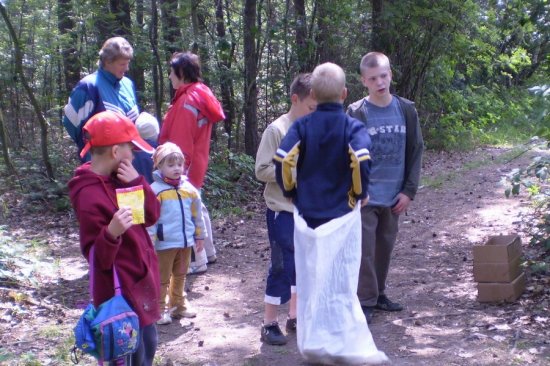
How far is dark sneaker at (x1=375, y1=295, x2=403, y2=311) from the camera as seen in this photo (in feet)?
19.1

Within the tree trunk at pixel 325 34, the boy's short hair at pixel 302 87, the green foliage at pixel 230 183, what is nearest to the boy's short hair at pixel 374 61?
the boy's short hair at pixel 302 87

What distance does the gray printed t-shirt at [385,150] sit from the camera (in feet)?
17.9

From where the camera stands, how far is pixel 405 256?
7816mm

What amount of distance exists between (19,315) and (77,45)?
7.48 metres

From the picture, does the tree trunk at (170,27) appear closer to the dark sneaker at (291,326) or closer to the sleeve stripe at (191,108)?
the sleeve stripe at (191,108)

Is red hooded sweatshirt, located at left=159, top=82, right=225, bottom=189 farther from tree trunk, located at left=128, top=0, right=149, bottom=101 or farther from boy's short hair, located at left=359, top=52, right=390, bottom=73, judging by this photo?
tree trunk, located at left=128, top=0, right=149, bottom=101

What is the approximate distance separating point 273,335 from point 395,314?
1170mm

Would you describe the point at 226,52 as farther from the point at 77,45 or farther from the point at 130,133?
the point at 130,133

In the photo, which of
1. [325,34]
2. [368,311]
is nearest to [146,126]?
[368,311]

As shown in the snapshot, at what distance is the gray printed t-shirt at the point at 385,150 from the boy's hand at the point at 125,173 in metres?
2.40

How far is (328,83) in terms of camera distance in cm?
436

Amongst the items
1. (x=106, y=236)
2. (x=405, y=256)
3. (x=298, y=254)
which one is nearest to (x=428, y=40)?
(x=405, y=256)

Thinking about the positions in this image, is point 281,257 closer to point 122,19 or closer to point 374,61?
point 374,61

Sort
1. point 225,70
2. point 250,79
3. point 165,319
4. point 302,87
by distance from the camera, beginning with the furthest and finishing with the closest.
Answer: point 250,79
point 225,70
point 165,319
point 302,87
